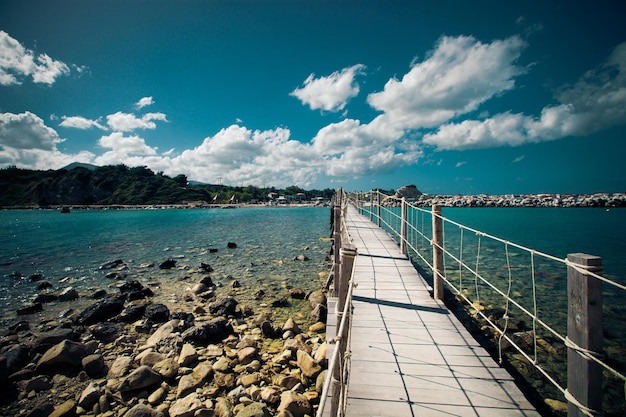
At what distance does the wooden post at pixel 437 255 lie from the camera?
551 centimetres

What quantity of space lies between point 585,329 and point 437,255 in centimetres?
366

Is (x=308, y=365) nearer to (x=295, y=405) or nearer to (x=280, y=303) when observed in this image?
(x=295, y=405)

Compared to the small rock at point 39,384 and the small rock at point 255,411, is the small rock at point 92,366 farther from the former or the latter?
the small rock at point 255,411

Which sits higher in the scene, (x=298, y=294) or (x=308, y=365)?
(x=308, y=365)

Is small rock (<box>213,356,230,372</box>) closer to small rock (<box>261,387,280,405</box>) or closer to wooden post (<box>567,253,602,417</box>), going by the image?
small rock (<box>261,387,280,405</box>)

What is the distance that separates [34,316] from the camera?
9.63 meters

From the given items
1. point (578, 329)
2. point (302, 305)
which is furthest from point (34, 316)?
point (578, 329)

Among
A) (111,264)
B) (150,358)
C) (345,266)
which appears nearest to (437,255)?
(345,266)

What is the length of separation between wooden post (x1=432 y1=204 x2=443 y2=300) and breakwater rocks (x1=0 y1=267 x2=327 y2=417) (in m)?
2.69

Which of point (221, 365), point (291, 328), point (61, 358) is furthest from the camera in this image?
point (291, 328)

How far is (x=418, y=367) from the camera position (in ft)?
11.4

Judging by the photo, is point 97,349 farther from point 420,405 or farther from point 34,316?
point 420,405

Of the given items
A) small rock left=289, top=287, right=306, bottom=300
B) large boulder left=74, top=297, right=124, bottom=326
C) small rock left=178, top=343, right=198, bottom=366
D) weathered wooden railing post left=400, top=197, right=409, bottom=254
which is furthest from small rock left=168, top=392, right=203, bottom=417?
weathered wooden railing post left=400, top=197, right=409, bottom=254

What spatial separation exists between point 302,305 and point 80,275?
13.3 m
